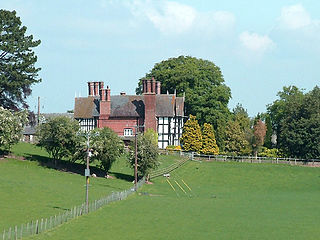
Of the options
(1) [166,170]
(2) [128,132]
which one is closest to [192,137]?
(2) [128,132]

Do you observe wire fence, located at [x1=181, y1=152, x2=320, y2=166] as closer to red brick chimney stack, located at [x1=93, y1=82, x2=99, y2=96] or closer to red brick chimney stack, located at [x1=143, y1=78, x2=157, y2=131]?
red brick chimney stack, located at [x1=143, y1=78, x2=157, y2=131]

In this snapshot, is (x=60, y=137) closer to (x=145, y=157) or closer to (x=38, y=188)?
(x=145, y=157)

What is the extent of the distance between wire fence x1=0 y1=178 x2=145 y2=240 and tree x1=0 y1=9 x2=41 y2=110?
111 feet

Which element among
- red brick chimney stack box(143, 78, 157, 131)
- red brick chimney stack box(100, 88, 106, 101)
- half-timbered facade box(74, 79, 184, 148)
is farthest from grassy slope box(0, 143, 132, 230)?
red brick chimney stack box(100, 88, 106, 101)

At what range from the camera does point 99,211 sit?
59969mm

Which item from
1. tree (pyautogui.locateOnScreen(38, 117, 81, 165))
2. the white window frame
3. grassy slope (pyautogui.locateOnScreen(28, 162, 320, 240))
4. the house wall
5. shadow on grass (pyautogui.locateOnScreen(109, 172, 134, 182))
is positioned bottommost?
grassy slope (pyautogui.locateOnScreen(28, 162, 320, 240))

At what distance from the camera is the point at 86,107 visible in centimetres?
13025

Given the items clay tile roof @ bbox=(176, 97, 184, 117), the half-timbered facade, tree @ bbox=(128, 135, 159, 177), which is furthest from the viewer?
clay tile roof @ bbox=(176, 97, 184, 117)

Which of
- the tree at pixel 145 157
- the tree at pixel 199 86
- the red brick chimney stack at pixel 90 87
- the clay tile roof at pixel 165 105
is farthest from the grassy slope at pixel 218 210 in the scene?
the red brick chimney stack at pixel 90 87

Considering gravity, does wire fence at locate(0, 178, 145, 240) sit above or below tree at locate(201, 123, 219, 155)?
below

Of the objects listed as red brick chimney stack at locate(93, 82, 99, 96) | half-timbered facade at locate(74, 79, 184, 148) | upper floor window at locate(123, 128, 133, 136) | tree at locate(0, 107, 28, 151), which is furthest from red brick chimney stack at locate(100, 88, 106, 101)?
tree at locate(0, 107, 28, 151)

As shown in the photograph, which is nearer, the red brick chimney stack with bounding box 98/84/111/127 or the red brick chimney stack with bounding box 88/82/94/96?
the red brick chimney stack with bounding box 98/84/111/127

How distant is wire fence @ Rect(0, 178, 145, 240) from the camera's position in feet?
143

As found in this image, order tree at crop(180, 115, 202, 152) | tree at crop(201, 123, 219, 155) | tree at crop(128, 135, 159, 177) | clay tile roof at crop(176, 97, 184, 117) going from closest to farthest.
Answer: tree at crop(128, 135, 159, 177), tree at crop(201, 123, 219, 155), tree at crop(180, 115, 202, 152), clay tile roof at crop(176, 97, 184, 117)
